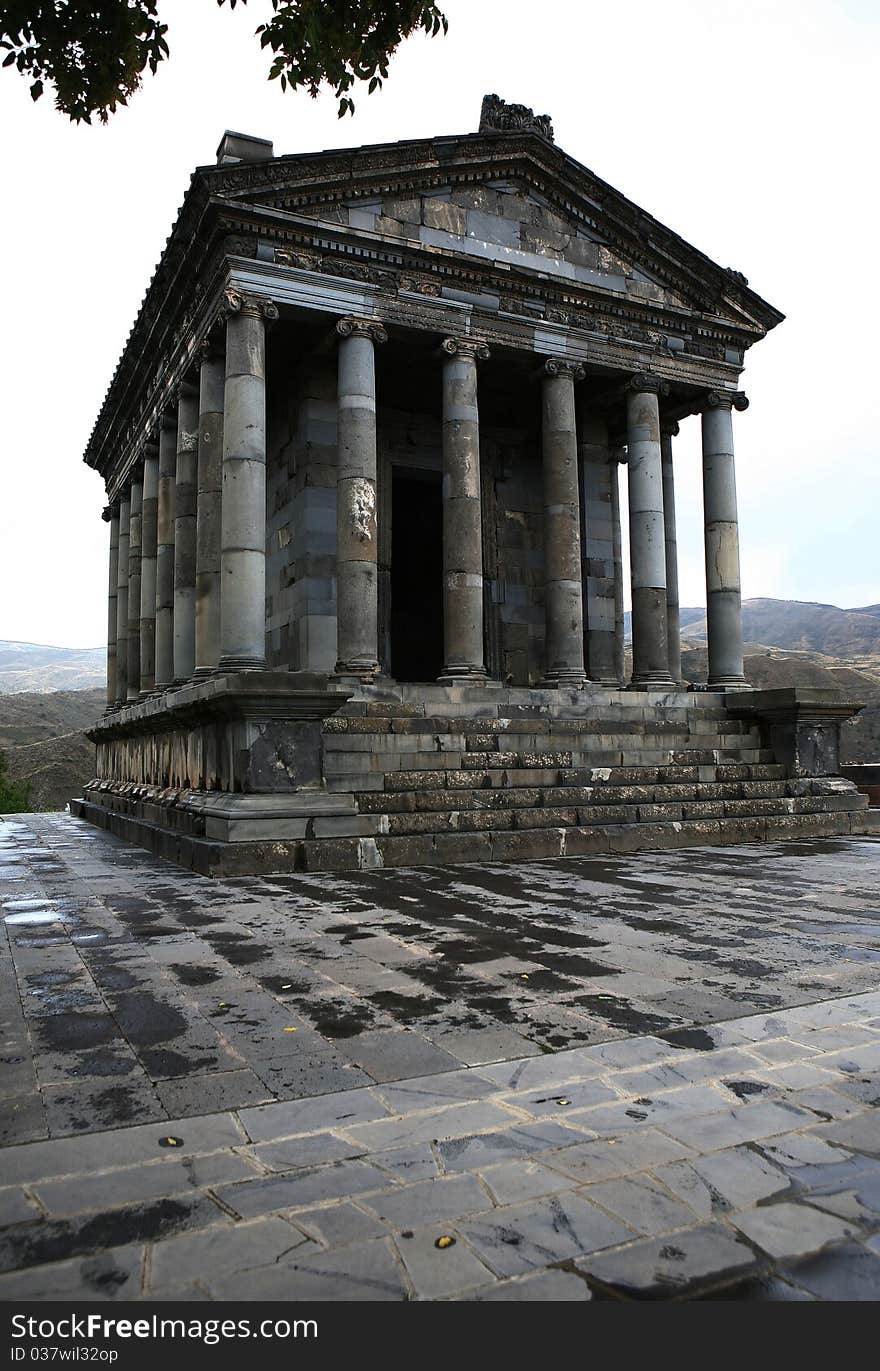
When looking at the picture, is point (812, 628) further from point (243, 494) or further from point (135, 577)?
point (243, 494)

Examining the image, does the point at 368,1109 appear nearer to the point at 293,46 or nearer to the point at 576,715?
the point at 293,46

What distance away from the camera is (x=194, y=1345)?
1809 mm

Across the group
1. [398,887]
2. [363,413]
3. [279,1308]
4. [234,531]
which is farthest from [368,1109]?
[363,413]

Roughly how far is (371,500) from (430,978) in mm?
9646

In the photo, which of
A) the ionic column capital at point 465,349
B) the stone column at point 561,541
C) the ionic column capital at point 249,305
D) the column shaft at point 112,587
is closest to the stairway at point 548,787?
the stone column at point 561,541

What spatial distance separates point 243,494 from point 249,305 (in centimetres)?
276

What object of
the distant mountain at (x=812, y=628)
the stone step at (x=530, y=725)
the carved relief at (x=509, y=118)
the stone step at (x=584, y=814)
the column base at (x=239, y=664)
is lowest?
the stone step at (x=584, y=814)

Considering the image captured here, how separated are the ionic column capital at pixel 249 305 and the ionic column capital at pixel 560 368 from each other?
4690mm

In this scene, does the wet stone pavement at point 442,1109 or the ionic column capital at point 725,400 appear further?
the ionic column capital at point 725,400

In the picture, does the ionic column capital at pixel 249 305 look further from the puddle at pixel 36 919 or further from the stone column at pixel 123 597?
the stone column at pixel 123 597

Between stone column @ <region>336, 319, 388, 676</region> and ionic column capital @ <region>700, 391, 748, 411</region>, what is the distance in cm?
685

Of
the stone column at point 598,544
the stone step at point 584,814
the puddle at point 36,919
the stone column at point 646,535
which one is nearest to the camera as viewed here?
the puddle at point 36,919

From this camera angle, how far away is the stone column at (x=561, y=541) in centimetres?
1485

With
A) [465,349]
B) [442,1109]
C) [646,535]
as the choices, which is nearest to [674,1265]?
[442,1109]
